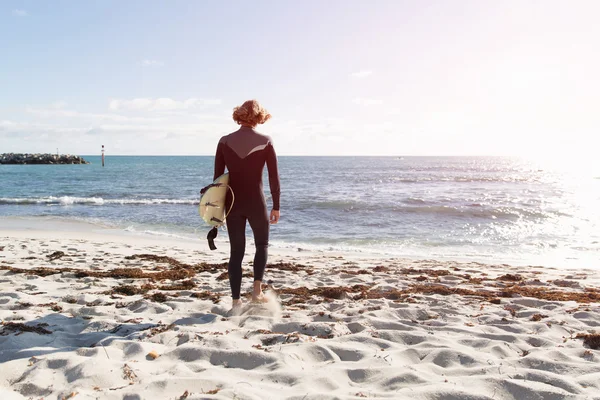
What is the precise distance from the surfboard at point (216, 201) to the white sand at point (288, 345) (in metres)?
0.96

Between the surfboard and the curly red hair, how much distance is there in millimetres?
570

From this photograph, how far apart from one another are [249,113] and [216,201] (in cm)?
92

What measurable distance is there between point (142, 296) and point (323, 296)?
2.11 meters

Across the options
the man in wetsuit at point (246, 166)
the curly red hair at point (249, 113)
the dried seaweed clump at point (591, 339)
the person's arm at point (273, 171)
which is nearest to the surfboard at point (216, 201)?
the man in wetsuit at point (246, 166)

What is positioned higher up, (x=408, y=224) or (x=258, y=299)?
(x=258, y=299)

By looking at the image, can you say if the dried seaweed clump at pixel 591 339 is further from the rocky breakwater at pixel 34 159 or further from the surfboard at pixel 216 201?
the rocky breakwater at pixel 34 159

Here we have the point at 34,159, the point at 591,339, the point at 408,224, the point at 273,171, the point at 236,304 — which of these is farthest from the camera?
the point at 34,159

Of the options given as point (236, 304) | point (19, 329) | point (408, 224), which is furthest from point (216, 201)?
point (408, 224)

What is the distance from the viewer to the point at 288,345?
10.7 ft

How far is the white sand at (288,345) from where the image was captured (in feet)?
8.24

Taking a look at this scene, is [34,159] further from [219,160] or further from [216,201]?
[216,201]

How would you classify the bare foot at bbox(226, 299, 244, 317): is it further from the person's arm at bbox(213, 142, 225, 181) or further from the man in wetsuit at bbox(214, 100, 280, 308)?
the person's arm at bbox(213, 142, 225, 181)

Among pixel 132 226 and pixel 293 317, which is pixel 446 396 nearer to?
pixel 293 317

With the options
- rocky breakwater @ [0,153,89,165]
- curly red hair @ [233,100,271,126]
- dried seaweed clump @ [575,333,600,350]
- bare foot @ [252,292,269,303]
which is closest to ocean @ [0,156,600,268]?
bare foot @ [252,292,269,303]
